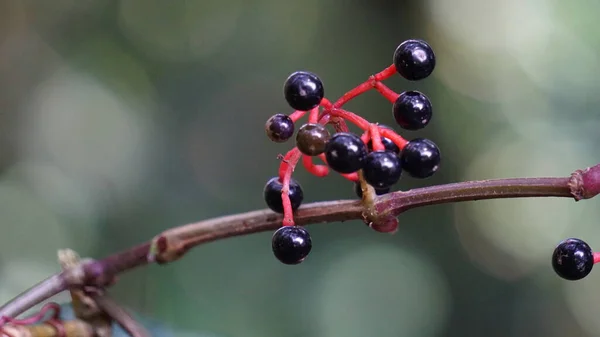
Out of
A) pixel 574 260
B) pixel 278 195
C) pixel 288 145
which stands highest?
pixel 288 145

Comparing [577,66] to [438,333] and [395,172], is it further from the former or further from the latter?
[395,172]

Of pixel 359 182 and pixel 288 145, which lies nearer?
pixel 359 182

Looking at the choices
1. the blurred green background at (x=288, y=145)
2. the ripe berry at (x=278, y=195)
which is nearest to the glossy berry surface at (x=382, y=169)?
the ripe berry at (x=278, y=195)

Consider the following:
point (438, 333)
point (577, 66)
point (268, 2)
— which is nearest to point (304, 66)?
point (268, 2)

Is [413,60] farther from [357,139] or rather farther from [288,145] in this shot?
[288,145]

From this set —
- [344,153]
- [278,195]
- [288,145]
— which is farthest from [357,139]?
[288,145]

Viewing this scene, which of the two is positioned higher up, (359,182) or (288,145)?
(288,145)

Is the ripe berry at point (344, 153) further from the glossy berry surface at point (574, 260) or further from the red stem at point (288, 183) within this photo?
the glossy berry surface at point (574, 260)
